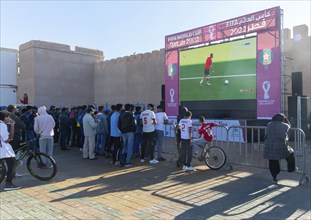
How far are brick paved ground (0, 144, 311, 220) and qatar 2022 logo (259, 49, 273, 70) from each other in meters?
6.07

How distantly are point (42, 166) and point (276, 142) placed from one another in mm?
5273

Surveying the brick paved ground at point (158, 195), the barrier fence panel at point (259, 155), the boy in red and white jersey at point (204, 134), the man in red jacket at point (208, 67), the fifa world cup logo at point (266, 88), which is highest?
the man in red jacket at point (208, 67)

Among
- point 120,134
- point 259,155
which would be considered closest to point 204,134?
point 259,155

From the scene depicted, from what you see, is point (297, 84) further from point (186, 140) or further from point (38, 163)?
point (38, 163)

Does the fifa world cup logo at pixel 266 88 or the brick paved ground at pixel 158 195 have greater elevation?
the fifa world cup logo at pixel 266 88

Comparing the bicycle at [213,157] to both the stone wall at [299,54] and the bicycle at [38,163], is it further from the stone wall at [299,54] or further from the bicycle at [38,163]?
the stone wall at [299,54]

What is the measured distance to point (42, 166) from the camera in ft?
24.5

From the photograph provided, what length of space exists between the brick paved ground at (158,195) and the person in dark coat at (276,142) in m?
0.49

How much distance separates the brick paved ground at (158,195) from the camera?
5152 mm

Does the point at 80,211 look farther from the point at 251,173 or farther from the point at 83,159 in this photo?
the point at 83,159

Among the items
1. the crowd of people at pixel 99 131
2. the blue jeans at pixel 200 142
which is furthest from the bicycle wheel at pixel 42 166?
the blue jeans at pixel 200 142

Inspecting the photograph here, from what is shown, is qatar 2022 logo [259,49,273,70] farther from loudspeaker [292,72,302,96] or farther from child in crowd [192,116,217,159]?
child in crowd [192,116,217,159]

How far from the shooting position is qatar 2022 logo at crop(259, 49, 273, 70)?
13.1 meters

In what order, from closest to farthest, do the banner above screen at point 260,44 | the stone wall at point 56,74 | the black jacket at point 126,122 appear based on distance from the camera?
the black jacket at point 126,122
the banner above screen at point 260,44
the stone wall at point 56,74
